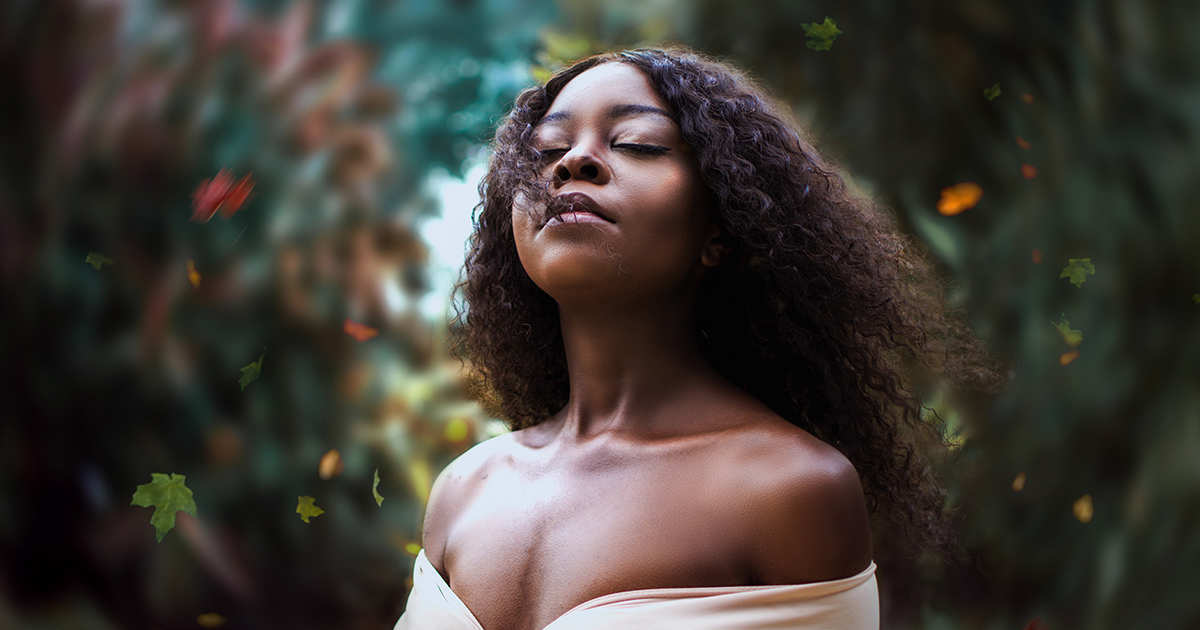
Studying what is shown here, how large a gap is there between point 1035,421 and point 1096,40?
1.08 metres

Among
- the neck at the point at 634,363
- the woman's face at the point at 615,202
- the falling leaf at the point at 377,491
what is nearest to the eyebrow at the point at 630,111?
the woman's face at the point at 615,202

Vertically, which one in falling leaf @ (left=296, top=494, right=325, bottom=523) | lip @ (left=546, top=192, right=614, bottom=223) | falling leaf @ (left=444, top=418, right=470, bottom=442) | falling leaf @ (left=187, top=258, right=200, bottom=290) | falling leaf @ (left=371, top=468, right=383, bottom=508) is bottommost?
falling leaf @ (left=296, top=494, right=325, bottom=523)

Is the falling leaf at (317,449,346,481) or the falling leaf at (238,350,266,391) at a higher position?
the falling leaf at (238,350,266,391)

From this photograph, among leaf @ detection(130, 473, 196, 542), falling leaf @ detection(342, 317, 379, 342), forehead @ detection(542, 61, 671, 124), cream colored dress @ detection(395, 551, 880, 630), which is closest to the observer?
cream colored dress @ detection(395, 551, 880, 630)

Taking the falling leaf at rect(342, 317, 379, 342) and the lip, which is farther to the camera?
the falling leaf at rect(342, 317, 379, 342)

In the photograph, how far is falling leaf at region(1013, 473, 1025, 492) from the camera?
2514 millimetres

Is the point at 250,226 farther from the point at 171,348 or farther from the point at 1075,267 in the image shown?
the point at 1075,267

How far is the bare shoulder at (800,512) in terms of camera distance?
136 cm

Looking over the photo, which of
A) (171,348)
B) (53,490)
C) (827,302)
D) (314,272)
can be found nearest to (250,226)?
(314,272)

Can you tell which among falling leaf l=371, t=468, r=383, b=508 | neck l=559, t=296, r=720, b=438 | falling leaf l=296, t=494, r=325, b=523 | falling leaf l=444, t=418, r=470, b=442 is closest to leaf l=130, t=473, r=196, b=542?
falling leaf l=296, t=494, r=325, b=523

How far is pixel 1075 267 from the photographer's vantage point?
2.56m

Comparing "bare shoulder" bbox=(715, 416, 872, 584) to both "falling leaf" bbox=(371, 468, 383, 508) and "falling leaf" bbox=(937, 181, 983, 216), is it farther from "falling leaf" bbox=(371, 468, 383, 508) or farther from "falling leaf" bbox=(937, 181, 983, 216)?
"falling leaf" bbox=(371, 468, 383, 508)

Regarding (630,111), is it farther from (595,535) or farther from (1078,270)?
(1078,270)

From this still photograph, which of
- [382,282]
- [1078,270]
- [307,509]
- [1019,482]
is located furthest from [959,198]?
[307,509]
